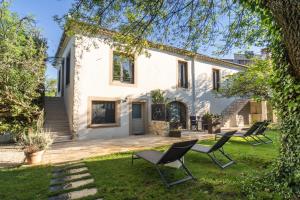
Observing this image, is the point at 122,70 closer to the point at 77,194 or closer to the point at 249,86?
the point at 249,86

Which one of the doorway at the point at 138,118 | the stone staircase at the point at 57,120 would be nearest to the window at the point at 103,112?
the doorway at the point at 138,118

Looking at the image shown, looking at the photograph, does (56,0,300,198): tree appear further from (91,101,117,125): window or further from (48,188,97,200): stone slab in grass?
(91,101,117,125): window

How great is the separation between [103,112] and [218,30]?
7.90m

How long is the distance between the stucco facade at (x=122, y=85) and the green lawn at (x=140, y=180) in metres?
4.63

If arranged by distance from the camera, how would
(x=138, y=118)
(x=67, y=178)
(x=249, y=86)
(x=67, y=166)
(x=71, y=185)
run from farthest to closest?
1. (x=249, y=86)
2. (x=138, y=118)
3. (x=67, y=166)
4. (x=67, y=178)
5. (x=71, y=185)

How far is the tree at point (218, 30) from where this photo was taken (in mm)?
2717

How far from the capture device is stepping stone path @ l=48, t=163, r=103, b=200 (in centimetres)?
367

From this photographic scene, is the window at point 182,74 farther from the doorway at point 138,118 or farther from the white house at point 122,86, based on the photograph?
the doorway at point 138,118

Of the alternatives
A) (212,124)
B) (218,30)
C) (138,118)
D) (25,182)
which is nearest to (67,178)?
(25,182)

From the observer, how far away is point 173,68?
14.8m

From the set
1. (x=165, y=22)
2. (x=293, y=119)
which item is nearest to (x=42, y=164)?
(x=165, y=22)

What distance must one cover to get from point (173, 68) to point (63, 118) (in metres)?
8.25

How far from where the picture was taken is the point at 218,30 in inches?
231

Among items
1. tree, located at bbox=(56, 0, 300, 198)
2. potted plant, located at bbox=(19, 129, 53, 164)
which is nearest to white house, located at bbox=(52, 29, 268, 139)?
tree, located at bbox=(56, 0, 300, 198)
